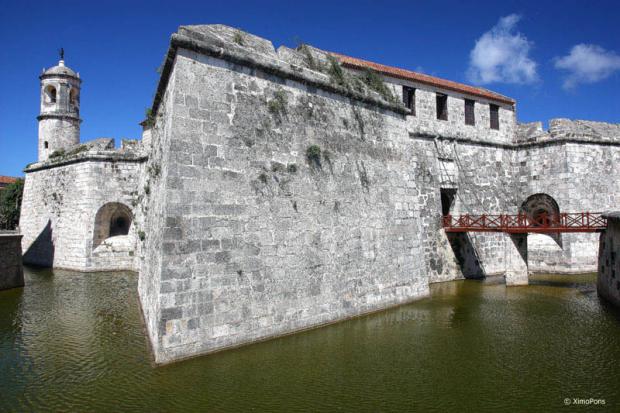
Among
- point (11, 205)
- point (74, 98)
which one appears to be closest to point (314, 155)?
point (74, 98)

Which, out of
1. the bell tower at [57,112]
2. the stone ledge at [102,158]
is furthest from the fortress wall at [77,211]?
the bell tower at [57,112]

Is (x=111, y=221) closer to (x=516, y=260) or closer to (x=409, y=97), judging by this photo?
(x=409, y=97)

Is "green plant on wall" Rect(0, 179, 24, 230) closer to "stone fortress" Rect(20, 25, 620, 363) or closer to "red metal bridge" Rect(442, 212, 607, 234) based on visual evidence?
"stone fortress" Rect(20, 25, 620, 363)

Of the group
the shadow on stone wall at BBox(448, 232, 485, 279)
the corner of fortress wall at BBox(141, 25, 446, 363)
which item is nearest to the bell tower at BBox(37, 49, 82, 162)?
the corner of fortress wall at BBox(141, 25, 446, 363)

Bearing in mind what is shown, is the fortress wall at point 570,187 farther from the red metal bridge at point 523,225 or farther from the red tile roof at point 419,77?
the red tile roof at point 419,77

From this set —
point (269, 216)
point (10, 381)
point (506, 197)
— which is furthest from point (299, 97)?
point (506, 197)

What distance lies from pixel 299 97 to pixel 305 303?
5047 mm

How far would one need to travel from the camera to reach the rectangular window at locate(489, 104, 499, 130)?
1938 centimetres

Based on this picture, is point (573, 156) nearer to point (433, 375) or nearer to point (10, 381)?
point (433, 375)

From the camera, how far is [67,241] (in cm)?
1892

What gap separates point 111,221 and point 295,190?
1355 centimetres

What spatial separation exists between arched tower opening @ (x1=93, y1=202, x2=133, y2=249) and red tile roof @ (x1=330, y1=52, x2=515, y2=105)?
12168 millimetres

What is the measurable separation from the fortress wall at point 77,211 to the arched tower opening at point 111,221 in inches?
9.8

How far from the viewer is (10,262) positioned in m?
14.5
